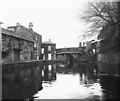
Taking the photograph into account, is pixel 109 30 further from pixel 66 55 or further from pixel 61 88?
pixel 66 55

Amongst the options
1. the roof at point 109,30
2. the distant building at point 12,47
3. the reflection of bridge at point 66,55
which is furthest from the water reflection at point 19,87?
the reflection of bridge at point 66,55

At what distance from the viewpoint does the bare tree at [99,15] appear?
68.6 feet

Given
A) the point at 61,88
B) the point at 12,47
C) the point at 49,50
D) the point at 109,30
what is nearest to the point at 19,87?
the point at 61,88

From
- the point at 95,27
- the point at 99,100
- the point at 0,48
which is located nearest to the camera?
the point at 99,100

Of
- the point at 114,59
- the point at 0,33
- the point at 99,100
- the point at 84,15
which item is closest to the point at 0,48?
the point at 0,33

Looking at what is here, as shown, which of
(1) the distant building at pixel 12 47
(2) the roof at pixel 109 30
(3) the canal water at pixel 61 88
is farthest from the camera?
(1) the distant building at pixel 12 47

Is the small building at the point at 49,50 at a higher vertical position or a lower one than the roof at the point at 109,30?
higher

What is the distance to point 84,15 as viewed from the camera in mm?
24094

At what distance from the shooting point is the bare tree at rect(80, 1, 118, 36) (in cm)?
2091

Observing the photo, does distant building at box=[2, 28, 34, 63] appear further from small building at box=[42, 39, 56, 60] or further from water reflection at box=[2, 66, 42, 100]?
small building at box=[42, 39, 56, 60]

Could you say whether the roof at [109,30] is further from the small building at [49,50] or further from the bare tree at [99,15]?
the small building at [49,50]

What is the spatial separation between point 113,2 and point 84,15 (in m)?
4.08

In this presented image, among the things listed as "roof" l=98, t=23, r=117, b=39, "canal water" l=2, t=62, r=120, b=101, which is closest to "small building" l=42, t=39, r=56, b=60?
"roof" l=98, t=23, r=117, b=39

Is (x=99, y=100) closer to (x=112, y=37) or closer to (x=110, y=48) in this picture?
(x=112, y=37)
